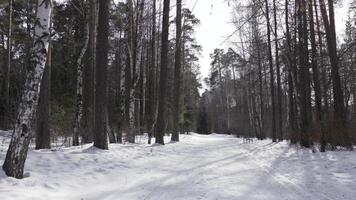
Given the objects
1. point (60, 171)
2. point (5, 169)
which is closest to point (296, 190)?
point (60, 171)

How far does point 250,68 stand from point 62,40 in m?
20.2

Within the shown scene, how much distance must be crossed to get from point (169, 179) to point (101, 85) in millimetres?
4787

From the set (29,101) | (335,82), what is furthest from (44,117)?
(335,82)

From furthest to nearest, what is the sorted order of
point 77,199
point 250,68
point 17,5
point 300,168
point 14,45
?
1. point 250,68
2. point 14,45
3. point 17,5
4. point 300,168
5. point 77,199

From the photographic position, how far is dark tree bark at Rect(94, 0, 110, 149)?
10.9 m

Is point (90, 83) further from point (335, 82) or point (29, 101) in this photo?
point (335, 82)

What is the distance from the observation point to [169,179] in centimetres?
769

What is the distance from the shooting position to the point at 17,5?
24.5m

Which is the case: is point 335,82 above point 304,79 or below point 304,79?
below

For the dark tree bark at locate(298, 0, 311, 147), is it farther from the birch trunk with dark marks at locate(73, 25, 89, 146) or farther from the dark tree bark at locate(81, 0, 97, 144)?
the birch trunk with dark marks at locate(73, 25, 89, 146)

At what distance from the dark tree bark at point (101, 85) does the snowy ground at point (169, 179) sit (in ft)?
1.99

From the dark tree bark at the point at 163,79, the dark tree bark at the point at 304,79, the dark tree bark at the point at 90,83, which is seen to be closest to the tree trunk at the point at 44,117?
the dark tree bark at the point at 90,83

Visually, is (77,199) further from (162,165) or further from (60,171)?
(162,165)

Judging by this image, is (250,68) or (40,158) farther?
(250,68)
